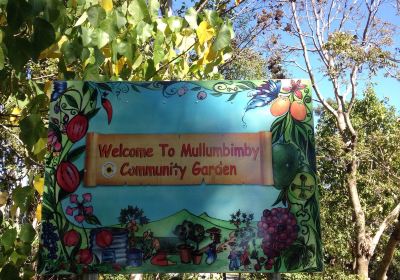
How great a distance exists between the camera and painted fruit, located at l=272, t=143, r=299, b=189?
200cm

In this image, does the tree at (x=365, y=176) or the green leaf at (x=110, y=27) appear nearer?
the green leaf at (x=110, y=27)

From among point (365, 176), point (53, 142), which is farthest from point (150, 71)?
point (365, 176)

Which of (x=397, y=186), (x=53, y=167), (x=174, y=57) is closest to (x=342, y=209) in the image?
(x=397, y=186)

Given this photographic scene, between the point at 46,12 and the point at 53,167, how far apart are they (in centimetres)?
77

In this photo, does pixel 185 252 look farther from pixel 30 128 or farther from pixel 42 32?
pixel 42 32

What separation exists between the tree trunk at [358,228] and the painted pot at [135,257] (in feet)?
33.8

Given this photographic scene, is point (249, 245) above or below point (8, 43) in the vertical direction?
below

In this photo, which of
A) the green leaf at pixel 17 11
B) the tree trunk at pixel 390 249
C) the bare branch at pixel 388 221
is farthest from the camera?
the bare branch at pixel 388 221

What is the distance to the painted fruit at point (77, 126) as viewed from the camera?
81.8 inches

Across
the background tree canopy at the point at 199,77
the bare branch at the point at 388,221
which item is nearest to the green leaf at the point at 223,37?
the background tree canopy at the point at 199,77

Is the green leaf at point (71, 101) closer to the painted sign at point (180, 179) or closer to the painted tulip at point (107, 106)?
the painted sign at point (180, 179)

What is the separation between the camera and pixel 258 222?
1948 mm

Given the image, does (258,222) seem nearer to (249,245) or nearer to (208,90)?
(249,245)

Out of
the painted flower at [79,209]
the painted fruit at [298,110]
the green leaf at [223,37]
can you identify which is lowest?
the painted flower at [79,209]
